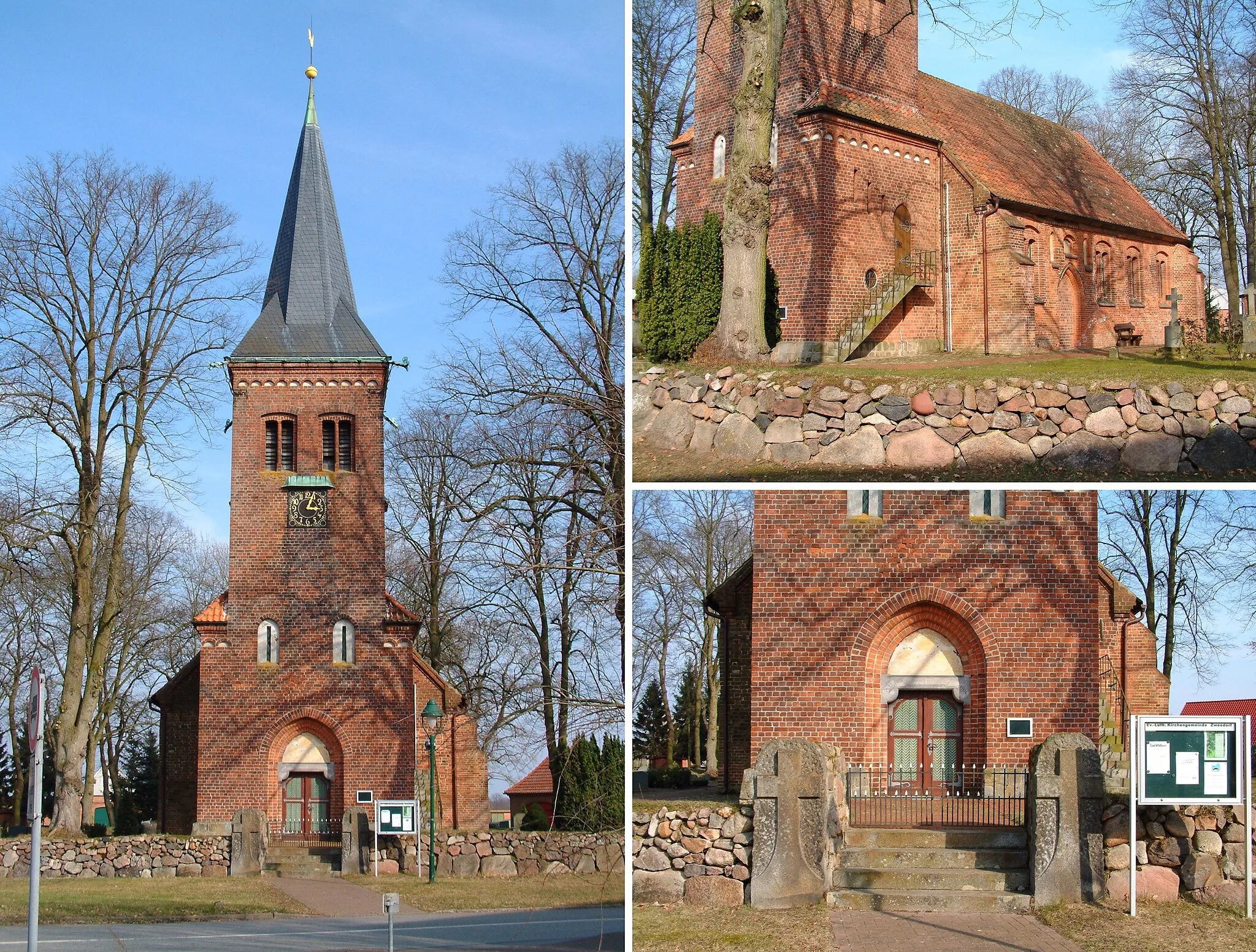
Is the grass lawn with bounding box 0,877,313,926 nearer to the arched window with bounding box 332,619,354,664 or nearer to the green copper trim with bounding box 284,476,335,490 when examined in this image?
the arched window with bounding box 332,619,354,664

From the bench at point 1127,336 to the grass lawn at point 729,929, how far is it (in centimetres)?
1457

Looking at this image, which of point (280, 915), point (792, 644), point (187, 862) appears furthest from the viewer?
→ point (187, 862)

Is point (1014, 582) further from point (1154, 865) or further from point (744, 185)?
point (744, 185)

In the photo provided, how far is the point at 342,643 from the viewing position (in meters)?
34.7

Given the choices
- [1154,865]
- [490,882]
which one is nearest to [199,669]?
[490,882]

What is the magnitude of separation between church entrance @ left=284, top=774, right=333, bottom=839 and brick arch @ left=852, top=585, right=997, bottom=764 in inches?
886

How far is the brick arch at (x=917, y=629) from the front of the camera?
12766mm

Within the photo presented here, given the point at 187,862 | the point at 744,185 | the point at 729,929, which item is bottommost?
the point at 187,862

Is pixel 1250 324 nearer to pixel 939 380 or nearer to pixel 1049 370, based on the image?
pixel 1049 370

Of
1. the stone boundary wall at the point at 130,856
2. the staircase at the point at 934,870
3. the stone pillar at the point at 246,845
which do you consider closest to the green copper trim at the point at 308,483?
the stone pillar at the point at 246,845

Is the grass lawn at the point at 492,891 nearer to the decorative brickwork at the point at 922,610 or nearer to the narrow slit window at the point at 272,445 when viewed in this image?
the decorative brickwork at the point at 922,610

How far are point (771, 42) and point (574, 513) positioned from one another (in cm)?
568

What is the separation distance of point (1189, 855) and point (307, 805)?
27045mm

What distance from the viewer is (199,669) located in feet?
114
